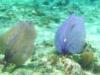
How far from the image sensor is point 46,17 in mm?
4234

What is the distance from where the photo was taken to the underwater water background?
2989mm

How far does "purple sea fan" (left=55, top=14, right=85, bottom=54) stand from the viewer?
109 inches

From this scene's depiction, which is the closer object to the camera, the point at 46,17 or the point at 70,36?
the point at 70,36

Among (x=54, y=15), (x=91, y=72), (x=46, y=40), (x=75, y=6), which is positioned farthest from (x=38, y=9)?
(x=91, y=72)

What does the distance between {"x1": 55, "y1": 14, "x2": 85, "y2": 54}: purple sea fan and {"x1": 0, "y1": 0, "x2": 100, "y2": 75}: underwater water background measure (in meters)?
0.20

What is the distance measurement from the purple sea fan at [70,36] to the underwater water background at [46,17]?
20 cm

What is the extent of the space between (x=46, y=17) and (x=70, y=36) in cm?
150

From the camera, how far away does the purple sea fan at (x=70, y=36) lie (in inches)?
109

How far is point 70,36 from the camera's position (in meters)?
2.80

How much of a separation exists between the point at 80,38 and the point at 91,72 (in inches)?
17.3

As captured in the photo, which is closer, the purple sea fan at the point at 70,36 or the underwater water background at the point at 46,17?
the purple sea fan at the point at 70,36

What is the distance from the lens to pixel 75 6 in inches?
191

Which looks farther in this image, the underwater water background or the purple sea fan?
the underwater water background

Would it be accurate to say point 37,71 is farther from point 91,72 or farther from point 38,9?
point 38,9
